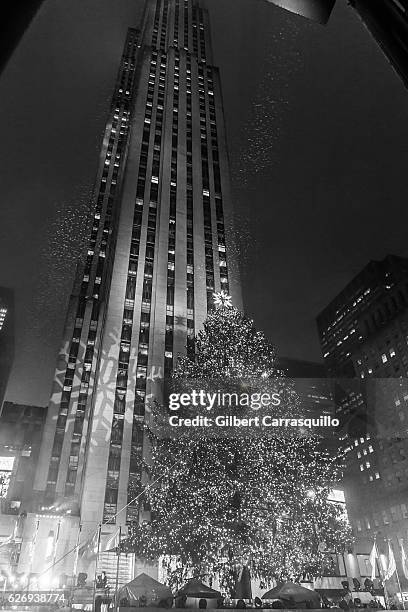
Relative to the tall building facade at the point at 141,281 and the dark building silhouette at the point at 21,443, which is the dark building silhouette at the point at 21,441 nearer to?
the dark building silhouette at the point at 21,443

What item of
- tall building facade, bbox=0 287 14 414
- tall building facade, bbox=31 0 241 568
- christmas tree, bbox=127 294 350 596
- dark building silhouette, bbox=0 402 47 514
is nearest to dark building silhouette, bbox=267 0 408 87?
christmas tree, bbox=127 294 350 596

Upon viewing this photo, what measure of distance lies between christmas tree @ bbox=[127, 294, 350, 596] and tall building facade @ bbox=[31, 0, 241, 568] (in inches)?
324

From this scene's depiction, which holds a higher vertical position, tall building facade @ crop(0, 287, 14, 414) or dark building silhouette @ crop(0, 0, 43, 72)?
tall building facade @ crop(0, 287, 14, 414)

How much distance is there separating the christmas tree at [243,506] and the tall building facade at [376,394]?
111 ft

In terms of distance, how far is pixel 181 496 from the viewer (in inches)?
901

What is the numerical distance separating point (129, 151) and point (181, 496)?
56557 millimetres

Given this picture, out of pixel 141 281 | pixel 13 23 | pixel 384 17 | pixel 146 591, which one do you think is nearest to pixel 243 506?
pixel 146 591

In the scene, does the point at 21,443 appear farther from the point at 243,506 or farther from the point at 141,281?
the point at 243,506

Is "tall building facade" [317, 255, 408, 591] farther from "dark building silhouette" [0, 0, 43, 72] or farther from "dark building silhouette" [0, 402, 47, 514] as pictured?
"dark building silhouette" [0, 402, 47, 514]

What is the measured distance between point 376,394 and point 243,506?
82175 mm

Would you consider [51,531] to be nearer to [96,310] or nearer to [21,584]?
[21,584]

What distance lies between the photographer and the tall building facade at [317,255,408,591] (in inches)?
3189

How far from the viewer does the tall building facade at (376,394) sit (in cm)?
8100

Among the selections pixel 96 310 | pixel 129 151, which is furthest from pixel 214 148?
pixel 96 310
